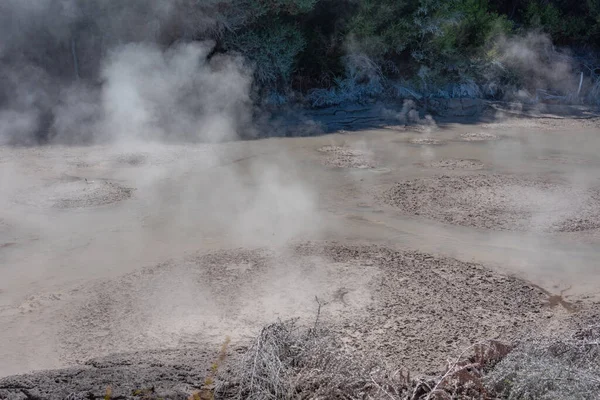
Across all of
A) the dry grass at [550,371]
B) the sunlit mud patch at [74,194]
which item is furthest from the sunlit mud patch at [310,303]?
the sunlit mud patch at [74,194]

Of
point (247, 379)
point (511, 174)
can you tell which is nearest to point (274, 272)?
point (247, 379)

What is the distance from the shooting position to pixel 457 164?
32.7 feet

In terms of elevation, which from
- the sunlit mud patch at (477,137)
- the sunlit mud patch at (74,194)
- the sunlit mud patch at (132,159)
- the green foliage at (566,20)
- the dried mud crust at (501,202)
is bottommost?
the dried mud crust at (501,202)

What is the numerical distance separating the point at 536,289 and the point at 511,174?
4009 mm

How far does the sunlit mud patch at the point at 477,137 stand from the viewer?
11938 mm

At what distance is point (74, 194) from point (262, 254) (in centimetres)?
311

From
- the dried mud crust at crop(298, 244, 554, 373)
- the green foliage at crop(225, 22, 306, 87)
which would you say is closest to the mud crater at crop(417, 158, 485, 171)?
the dried mud crust at crop(298, 244, 554, 373)

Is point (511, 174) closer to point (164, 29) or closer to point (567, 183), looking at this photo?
point (567, 183)

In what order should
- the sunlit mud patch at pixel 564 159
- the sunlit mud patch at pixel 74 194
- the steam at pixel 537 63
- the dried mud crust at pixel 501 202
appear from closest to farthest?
the dried mud crust at pixel 501 202 < the sunlit mud patch at pixel 74 194 < the sunlit mud patch at pixel 564 159 < the steam at pixel 537 63

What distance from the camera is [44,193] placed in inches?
313

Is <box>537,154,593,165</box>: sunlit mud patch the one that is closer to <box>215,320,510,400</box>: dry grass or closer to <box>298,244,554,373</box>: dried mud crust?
<box>298,244,554,373</box>: dried mud crust

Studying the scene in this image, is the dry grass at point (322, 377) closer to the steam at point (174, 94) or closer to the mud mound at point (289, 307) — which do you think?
the mud mound at point (289, 307)

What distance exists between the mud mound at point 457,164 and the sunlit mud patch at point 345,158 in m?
1.01

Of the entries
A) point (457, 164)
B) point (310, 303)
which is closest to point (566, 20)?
point (457, 164)
